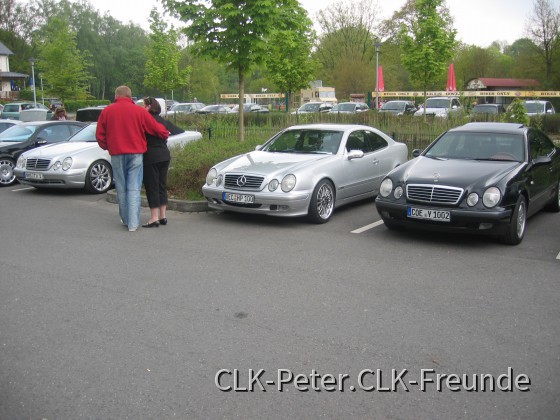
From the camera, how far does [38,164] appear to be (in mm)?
12234

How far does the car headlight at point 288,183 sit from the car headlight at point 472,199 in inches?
101

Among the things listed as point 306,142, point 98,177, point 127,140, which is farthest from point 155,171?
point 98,177

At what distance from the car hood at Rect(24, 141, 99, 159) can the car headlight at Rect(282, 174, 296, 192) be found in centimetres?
533

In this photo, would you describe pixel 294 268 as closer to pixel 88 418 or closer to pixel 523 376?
pixel 523 376

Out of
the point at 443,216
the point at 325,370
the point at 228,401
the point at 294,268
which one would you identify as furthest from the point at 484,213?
the point at 228,401

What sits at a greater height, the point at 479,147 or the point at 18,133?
the point at 18,133

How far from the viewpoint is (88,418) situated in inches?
140

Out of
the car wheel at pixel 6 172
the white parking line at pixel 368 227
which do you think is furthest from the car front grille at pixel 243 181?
the car wheel at pixel 6 172

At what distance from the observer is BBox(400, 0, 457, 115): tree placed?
27594mm

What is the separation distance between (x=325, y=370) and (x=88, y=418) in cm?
157

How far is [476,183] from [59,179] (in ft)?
26.7

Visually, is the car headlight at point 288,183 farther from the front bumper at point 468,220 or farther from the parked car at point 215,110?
the parked car at point 215,110

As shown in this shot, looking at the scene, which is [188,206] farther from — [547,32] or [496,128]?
[547,32]

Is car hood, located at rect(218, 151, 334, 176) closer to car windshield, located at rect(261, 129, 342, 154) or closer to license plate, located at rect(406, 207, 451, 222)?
car windshield, located at rect(261, 129, 342, 154)
